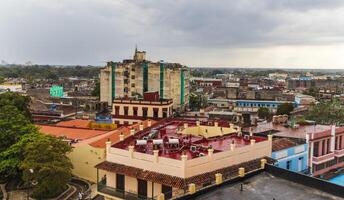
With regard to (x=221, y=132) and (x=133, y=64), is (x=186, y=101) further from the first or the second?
(x=221, y=132)

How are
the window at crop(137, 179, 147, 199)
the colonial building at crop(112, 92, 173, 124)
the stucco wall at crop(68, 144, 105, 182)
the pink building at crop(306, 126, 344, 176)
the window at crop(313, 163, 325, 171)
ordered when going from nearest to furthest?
the window at crop(137, 179, 147, 199) → the pink building at crop(306, 126, 344, 176) → the window at crop(313, 163, 325, 171) → the stucco wall at crop(68, 144, 105, 182) → the colonial building at crop(112, 92, 173, 124)

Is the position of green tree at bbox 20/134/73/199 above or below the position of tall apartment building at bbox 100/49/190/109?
below

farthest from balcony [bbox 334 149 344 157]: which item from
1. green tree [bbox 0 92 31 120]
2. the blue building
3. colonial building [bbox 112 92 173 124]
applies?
green tree [bbox 0 92 31 120]

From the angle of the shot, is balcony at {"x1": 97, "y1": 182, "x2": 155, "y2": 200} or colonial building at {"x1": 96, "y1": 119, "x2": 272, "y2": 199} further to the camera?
balcony at {"x1": 97, "y1": 182, "x2": 155, "y2": 200}

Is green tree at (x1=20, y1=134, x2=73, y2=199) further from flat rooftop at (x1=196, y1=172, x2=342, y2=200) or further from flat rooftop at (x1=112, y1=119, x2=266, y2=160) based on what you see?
flat rooftop at (x1=196, y1=172, x2=342, y2=200)

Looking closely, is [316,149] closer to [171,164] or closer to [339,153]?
[339,153]

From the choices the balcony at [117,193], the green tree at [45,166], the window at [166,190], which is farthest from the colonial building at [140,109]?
the window at [166,190]

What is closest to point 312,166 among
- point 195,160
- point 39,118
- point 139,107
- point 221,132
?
Answer: point 221,132

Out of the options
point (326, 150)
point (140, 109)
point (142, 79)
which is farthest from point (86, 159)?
point (142, 79)
